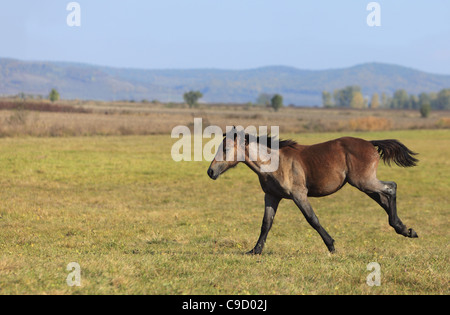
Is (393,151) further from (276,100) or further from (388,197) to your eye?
(276,100)

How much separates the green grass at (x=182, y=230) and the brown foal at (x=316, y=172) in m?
1.04

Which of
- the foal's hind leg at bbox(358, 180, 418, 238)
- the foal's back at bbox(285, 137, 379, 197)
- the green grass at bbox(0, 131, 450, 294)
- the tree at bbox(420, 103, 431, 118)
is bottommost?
the green grass at bbox(0, 131, 450, 294)

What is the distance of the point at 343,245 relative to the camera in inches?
561

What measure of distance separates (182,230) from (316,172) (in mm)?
6583

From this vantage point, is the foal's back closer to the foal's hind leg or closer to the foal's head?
the foal's hind leg

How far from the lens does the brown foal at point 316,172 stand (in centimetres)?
1012

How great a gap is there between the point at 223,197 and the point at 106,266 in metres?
16.2

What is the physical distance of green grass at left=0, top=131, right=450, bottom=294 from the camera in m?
7.59

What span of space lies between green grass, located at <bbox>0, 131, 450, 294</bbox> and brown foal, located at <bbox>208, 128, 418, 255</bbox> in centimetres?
104

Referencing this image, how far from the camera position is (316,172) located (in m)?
10.3

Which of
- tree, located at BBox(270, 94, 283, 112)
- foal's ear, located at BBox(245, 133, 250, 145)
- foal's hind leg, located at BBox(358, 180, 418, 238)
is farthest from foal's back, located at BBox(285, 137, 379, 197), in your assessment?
tree, located at BBox(270, 94, 283, 112)
